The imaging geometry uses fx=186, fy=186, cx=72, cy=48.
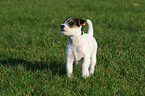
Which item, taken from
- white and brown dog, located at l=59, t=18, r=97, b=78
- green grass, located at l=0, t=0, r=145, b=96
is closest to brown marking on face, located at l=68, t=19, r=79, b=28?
white and brown dog, located at l=59, t=18, r=97, b=78

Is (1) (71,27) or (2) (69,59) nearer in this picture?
(1) (71,27)

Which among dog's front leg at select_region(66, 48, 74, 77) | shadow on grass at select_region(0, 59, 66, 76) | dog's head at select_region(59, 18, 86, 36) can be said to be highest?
dog's head at select_region(59, 18, 86, 36)

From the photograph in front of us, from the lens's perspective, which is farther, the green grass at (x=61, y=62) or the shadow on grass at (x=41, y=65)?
the shadow on grass at (x=41, y=65)

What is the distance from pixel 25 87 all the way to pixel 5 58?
5.41ft

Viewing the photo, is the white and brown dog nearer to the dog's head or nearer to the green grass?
the dog's head

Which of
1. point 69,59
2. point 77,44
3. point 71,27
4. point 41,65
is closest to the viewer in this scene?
point 71,27

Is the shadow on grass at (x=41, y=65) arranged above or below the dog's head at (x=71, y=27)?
below

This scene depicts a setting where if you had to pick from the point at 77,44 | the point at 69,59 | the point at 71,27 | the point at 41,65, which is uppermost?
the point at 71,27

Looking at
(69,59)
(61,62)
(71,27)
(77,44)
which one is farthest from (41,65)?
(71,27)

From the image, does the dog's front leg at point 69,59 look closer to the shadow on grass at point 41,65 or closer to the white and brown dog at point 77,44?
the white and brown dog at point 77,44

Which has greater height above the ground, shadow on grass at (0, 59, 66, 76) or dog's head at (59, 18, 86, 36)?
dog's head at (59, 18, 86, 36)

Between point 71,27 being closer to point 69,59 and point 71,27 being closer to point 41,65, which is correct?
point 69,59

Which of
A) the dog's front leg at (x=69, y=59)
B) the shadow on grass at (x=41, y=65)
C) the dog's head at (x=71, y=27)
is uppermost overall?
the dog's head at (x=71, y=27)

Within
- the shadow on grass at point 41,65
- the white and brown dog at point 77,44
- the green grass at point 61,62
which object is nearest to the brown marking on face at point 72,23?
the white and brown dog at point 77,44
